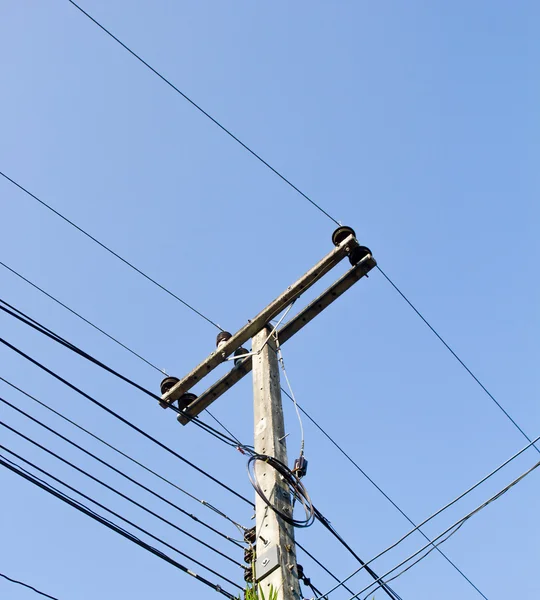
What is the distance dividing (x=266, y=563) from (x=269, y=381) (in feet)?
6.56

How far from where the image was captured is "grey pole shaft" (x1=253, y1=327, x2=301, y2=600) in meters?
5.60

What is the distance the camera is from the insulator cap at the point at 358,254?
25.9 feet

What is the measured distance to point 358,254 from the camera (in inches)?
311

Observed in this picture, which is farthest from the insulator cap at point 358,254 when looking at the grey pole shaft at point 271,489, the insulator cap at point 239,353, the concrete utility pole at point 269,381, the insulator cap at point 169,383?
the insulator cap at point 169,383

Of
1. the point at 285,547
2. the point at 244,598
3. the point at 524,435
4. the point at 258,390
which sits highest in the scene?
the point at 524,435

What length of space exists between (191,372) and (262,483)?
2263 millimetres

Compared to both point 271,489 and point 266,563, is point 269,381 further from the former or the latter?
point 266,563

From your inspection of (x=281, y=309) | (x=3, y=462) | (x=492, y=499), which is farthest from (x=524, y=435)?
(x=3, y=462)

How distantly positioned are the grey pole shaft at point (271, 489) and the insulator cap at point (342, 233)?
1.30 metres

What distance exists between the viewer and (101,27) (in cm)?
837

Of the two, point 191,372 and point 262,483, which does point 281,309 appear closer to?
point 191,372

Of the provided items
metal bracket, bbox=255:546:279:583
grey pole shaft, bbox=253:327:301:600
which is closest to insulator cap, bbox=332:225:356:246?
grey pole shaft, bbox=253:327:301:600

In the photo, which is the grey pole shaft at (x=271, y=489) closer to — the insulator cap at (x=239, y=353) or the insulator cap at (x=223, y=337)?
the insulator cap at (x=239, y=353)

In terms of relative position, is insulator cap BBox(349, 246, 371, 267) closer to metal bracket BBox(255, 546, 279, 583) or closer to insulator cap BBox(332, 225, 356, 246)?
insulator cap BBox(332, 225, 356, 246)
